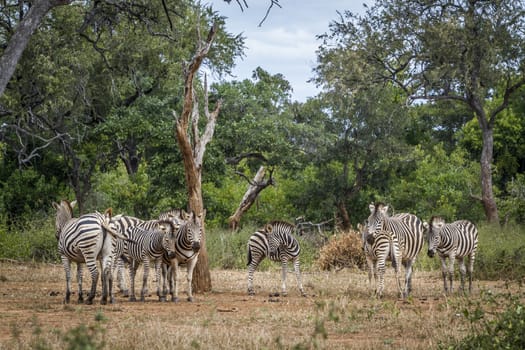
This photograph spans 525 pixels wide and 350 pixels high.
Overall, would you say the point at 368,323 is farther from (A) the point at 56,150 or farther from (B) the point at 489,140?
(A) the point at 56,150

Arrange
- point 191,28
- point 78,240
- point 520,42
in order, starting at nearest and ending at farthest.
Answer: point 78,240, point 520,42, point 191,28

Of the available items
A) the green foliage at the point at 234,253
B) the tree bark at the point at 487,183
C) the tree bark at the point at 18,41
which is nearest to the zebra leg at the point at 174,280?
the tree bark at the point at 18,41

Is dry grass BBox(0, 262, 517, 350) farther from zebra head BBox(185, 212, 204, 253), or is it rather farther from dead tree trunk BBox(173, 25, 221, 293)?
zebra head BBox(185, 212, 204, 253)

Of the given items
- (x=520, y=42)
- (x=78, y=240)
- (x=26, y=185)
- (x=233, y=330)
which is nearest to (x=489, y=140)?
(x=520, y=42)

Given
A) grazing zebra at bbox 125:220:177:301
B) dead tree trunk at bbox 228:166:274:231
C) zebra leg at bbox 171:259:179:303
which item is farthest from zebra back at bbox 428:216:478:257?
dead tree trunk at bbox 228:166:274:231

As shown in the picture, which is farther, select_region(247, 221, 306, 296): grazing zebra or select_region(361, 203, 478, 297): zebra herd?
select_region(247, 221, 306, 296): grazing zebra

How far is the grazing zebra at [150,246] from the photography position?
48.4 ft

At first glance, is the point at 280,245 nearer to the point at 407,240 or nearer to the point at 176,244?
the point at 407,240

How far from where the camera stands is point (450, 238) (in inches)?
636

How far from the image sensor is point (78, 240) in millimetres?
13672

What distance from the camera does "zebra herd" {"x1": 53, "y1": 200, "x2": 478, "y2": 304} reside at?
45.3 feet

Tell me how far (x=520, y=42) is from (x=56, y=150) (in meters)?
18.7

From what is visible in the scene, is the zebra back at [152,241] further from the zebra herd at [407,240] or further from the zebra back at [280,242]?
the zebra herd at [407,240]

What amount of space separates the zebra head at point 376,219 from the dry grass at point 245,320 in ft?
4.36
